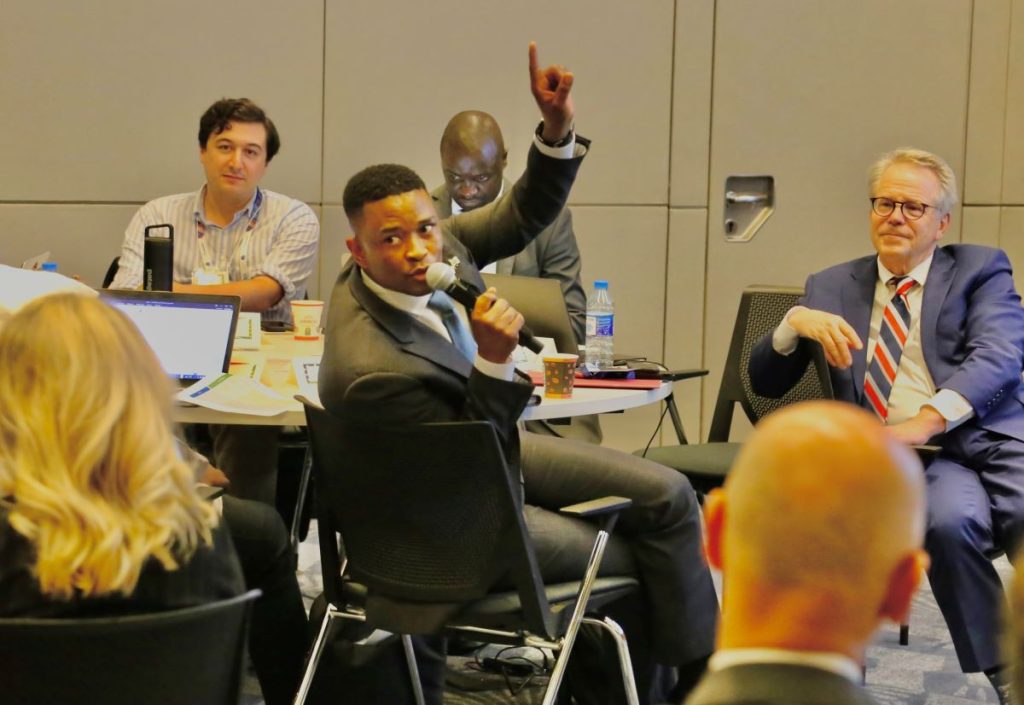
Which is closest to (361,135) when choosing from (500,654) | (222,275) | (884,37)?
(222,275)

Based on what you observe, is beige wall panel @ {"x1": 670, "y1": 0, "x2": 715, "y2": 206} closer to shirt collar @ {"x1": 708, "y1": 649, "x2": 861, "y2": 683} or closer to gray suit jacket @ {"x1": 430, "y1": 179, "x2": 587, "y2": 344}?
gray suit jacket @ {"x1": 430, "y1": 179, "x2": 587, "y2": 344}

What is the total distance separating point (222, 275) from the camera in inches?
177

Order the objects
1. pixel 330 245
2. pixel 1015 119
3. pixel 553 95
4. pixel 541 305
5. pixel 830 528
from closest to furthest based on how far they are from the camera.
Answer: pixel 830 528 < pixel 553 95 < pixel 541 305 < pixel 1015 119 < pixel 330 245

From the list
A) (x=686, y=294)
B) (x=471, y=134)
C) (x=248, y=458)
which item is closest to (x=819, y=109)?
(x=686, y=294)

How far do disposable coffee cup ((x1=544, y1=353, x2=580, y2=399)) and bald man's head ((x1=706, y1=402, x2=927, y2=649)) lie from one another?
6.90 feet

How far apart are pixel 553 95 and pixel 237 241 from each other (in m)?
2.16

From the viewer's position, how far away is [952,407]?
3400mm

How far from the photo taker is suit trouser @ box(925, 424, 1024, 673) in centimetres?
314

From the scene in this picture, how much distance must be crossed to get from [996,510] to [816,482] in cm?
252

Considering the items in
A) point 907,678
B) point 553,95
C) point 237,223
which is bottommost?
point 907,678

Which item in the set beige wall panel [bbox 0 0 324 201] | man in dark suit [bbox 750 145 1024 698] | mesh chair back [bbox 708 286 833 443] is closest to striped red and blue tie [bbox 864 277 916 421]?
man in dark suit [bbox 750 145 1024 698]

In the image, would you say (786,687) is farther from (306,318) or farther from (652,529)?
(306,318)

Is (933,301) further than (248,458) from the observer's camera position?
No

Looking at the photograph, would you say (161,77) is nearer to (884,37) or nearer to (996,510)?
(884,37)
